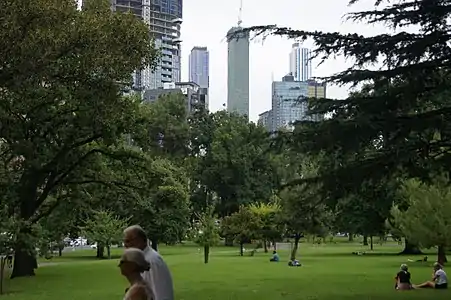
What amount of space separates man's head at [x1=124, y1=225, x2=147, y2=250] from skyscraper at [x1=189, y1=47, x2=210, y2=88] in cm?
11334

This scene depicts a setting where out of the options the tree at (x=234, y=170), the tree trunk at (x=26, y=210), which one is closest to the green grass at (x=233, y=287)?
the tree trunk at (x=26, y=210)

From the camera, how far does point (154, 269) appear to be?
5.85 metres

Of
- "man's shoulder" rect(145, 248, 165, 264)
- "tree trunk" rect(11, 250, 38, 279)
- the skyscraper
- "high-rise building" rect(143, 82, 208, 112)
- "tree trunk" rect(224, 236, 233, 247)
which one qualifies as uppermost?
the skyscraper

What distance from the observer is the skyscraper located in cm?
12019

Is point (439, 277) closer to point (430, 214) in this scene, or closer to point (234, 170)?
point (430, 214)

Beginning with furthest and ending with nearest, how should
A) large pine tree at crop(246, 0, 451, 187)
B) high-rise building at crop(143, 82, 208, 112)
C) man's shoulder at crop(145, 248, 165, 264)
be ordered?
high-rise building at crop(143, 82, 208, 112)
large pine tree at crop(246, 0, 451, 187)
man's shoulder at crop(145, 248, 165, 264)

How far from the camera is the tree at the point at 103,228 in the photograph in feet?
153

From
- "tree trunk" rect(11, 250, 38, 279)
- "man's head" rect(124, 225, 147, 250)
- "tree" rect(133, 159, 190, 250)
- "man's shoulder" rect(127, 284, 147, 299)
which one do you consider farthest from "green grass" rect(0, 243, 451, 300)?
"man's shoulder" rect(127, 284, 147, 299)

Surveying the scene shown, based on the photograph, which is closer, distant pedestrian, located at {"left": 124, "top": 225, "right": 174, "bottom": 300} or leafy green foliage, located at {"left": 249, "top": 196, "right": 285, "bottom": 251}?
distant pedestrian, located at {"left": 124, "top": 225, "right": 174, "bottom": 300}

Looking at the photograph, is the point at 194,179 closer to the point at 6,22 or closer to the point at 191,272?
the point at 191,272

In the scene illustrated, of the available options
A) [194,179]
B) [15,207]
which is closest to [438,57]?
[15,207]

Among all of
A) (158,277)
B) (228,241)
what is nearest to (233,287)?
(158,277)

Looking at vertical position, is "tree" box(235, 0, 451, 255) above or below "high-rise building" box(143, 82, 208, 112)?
below

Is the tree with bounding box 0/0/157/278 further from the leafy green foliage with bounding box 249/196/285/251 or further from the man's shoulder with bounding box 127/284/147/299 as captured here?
the leafy green foliage with bounding box 249/196/285/251
